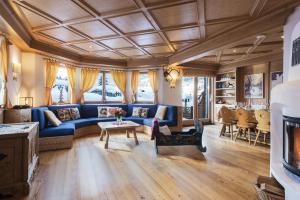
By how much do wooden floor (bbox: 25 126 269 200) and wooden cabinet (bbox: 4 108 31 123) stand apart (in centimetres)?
87

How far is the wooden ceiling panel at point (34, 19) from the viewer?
3.11 m

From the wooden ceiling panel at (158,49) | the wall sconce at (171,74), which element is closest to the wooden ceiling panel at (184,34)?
the wooden ceiling panel at (158,49)

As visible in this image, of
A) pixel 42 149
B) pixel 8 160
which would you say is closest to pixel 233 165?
pixel 8 160

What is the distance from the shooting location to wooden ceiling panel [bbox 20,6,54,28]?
3108 mm

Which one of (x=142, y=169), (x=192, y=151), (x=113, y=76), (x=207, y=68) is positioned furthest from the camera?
(x=207, y=68)

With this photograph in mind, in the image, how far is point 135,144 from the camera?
487 cm

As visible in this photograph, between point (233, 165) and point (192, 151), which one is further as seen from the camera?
point (192, 151)

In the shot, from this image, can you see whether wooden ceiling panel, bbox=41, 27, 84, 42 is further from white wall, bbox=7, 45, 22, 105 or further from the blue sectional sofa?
the blue sectional sofa

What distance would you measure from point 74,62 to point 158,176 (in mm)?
5000

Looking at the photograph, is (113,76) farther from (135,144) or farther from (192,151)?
(192,151)

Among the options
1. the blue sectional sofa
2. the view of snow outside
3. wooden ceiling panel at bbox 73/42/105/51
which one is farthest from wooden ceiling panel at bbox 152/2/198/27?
the view of snow outside

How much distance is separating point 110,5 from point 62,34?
193cm

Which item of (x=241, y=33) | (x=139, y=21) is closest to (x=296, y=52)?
(x=241, y=33)

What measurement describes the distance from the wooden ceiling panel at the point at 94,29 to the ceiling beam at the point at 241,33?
220 centimetres
